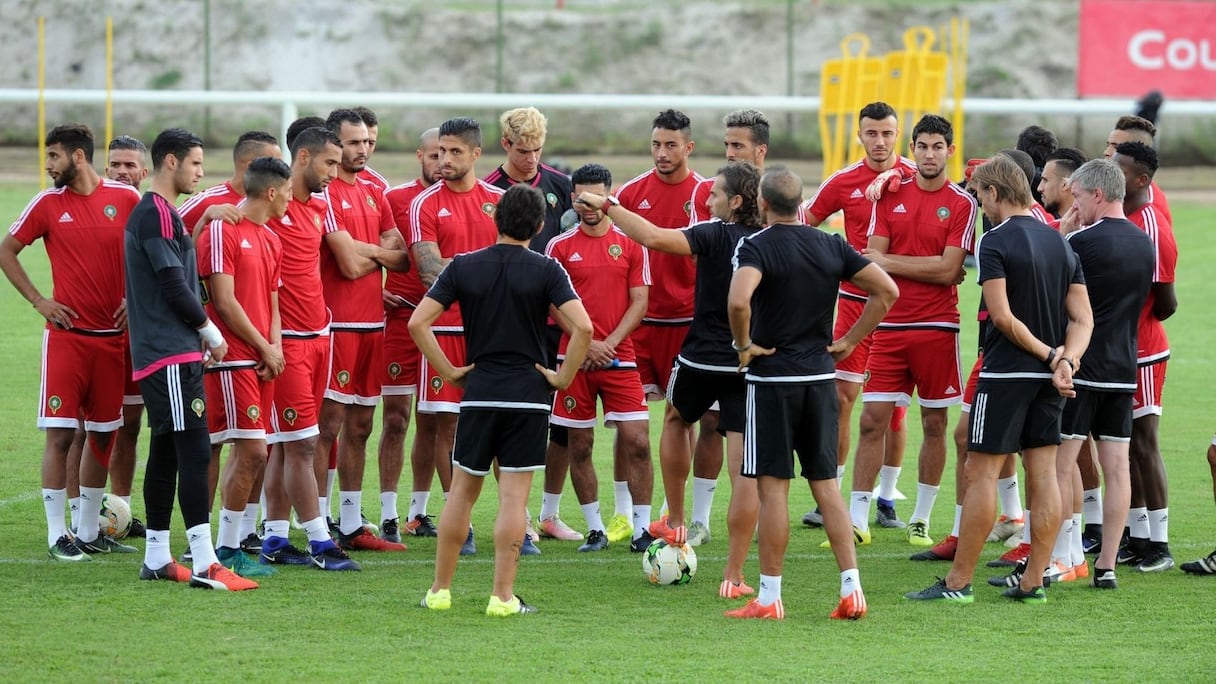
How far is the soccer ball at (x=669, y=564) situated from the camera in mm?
7969

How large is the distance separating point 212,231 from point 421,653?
8.39 ft

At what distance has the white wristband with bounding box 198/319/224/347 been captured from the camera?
753 cm

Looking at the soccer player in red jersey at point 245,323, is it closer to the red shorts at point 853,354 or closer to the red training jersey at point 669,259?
the red training jersey at point 669,259

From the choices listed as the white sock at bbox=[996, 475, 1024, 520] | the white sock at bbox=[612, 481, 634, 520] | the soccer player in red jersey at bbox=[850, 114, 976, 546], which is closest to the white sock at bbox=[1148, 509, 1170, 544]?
the white sock at bbox=[996, 475, 1024, 520]

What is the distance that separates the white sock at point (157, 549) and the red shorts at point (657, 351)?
9.75ft

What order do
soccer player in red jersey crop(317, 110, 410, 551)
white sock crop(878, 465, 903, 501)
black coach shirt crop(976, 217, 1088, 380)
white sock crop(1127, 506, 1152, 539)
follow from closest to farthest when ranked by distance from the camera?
black coach shirt crop(976, 217, 1088, 380), white sock crop(1127, 506, 1152, 539), soccer player in red jersey crop(317, 110, 410, 551), white sock crop(878, 465, 903, 501)

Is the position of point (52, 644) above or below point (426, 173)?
below

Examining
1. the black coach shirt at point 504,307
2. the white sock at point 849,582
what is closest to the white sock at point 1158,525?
the white sock at point 849,582

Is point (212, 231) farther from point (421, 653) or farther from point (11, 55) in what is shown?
point (11, 55)

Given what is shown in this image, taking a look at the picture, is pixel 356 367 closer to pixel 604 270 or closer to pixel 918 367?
pixel 604 270

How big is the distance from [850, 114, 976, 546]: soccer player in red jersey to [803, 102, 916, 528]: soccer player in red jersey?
0.29 meters

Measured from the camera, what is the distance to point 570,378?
23.8 ft

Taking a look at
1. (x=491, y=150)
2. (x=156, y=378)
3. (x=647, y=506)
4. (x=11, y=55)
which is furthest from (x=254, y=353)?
(x=11, y=55)

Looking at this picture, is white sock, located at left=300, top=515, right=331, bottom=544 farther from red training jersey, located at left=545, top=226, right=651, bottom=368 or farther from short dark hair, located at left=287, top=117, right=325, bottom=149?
short dark hair, located at left=287, top=117, right=325, bottom=149
